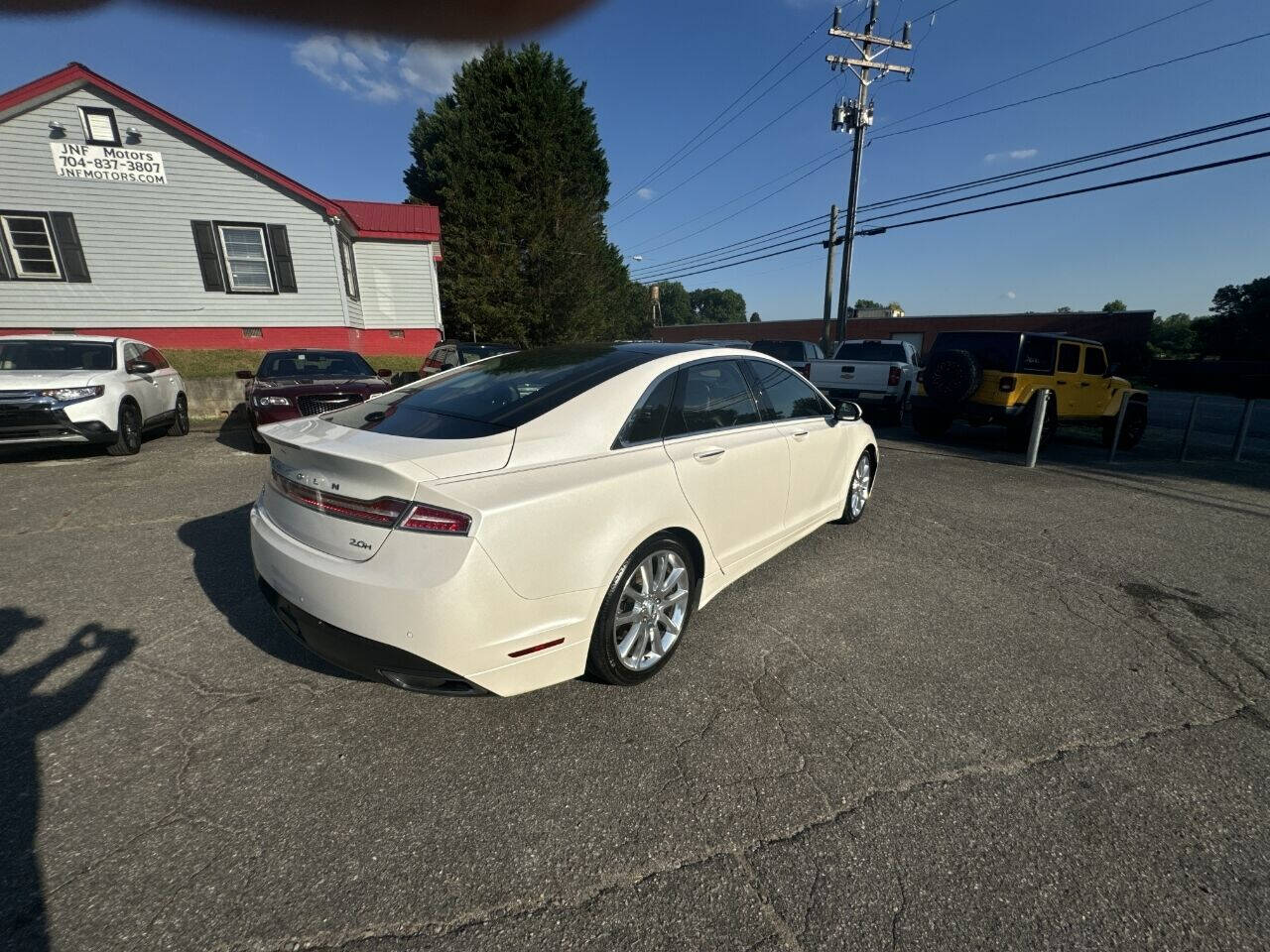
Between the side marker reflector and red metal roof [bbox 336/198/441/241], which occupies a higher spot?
red metal roof [bbox 336/198/441/241]

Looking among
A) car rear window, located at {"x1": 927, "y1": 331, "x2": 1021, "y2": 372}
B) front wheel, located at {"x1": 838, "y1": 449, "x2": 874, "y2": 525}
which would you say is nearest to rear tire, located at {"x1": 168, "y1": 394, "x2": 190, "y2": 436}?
front wheel, located at {"x1": 838, "y1": 449, "x2": 874, "y2": 525}

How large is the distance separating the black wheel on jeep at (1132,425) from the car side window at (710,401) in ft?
29.6

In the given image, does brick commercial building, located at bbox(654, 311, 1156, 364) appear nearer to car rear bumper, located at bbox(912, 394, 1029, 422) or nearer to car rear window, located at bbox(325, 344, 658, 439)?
car rear bumper, located at bbox(912, 394, 1029, 422)

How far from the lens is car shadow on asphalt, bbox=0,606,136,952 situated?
1.50 metres

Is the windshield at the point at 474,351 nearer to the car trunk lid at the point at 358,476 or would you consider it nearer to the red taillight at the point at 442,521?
the car trunk lid at the point at 358,476

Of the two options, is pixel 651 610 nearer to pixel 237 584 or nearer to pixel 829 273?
pixel 237 584

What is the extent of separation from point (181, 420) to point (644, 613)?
10133mm

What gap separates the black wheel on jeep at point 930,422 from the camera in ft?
30.1

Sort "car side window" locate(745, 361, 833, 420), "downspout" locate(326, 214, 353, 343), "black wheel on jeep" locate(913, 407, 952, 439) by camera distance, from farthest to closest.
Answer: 1. "downspout" locate(326, 214, 353, 343)
2. "black wheel on jeep" locate(913, 407, 952, 439)
3. "car side window" locate(745, 361, 833, 420)

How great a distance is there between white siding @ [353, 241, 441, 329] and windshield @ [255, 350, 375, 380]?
923 cm

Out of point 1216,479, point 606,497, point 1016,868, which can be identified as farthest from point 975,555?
point 1216,479

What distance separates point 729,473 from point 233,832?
2.49 meters

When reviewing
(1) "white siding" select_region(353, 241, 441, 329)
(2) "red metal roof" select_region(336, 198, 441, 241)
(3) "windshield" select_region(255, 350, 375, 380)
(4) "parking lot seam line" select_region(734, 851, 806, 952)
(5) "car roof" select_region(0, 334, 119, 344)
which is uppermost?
(2) "red metal roof" select_region(336, 198, 441, 241)

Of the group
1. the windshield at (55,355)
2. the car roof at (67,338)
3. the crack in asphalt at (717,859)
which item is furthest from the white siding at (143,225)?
the crack in asphalt at (717,859)
